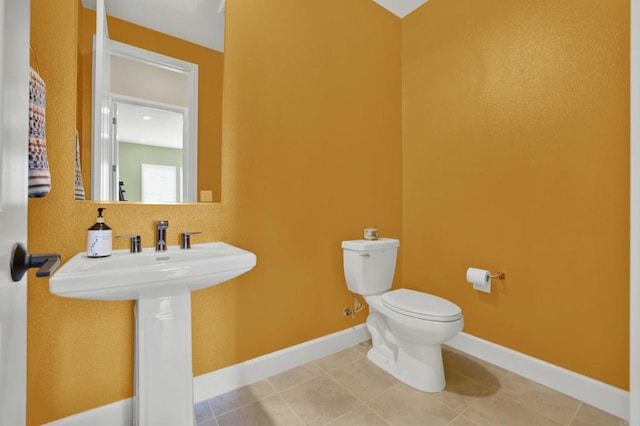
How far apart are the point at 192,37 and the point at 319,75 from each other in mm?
777

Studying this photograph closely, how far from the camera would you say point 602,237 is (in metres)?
1.43

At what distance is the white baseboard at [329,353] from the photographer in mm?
1291

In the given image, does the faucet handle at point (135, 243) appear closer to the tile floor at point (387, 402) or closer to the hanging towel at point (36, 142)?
the hanging towel at point (36, 142)

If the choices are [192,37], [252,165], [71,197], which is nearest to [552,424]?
[252,165]

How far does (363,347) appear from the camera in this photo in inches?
80.4

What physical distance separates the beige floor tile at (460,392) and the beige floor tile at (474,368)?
51mm

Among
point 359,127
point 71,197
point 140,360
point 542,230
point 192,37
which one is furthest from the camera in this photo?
point 359,127

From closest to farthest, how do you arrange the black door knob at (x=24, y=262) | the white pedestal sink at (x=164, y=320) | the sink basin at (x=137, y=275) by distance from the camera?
the black door knob at (x=24, y=262) < the sink basin at (x=137, y=275) < the white pedestal sink at (x=164, y=320)

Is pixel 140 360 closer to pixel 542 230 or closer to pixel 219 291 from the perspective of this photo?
pixel 219 291

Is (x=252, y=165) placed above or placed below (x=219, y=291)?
above

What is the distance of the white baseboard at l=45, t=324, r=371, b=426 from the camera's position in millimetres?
1255

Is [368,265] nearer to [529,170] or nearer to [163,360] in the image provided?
[529,170]

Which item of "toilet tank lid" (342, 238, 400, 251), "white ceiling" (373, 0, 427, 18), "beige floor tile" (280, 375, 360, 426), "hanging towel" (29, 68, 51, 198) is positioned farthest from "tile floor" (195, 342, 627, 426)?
"white ceiling" (373, 0, 427, 18)

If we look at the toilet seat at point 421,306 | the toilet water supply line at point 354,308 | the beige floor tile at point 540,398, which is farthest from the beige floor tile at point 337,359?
the beige floor tile at point 540,398
